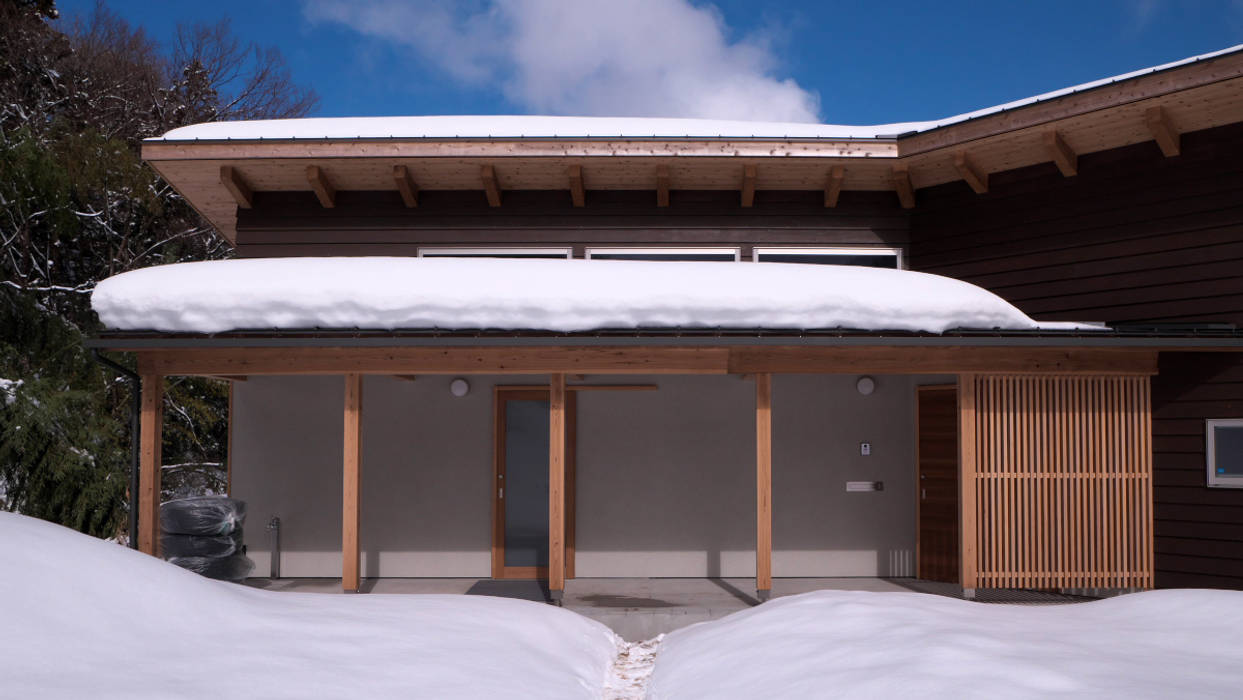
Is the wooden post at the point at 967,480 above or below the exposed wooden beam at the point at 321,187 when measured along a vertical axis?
below

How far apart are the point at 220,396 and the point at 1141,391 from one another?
1534 centimetres

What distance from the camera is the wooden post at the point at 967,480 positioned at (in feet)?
25.7

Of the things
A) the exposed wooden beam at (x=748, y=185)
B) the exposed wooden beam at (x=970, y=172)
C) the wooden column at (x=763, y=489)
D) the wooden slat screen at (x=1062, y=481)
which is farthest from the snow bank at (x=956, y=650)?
the exposed wooden beam at (x=748, y=185)

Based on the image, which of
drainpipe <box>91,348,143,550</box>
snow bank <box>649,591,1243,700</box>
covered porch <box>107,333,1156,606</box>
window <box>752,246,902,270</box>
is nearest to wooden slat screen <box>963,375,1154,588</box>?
covered porch <box>107,333,1156,606</box>

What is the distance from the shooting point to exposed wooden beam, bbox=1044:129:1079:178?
29.2ft

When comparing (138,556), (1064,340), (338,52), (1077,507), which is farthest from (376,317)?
(338,52)

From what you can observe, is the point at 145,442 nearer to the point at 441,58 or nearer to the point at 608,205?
the point at 608,205

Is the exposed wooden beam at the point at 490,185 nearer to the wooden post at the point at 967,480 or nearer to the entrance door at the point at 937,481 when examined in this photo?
the entrance door at the point at 937,481

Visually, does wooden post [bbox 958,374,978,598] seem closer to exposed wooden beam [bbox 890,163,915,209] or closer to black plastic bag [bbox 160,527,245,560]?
exposed wooden beam [bbox 890,163,915,209]

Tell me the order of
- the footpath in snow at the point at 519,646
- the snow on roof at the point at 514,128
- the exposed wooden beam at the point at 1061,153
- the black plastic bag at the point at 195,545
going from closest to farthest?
the footpath in snow at the point at 519,646
the black plastic bag at the point at 195,545
the exposed wooden beam at the point at 1061,153
the snow on roof at the point at 514,128

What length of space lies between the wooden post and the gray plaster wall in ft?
5.24

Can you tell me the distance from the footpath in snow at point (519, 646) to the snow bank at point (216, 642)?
0.01m

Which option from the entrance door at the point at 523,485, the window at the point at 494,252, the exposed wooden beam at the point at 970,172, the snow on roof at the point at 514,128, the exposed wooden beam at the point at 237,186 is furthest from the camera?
the snow on roof at the point at 514,128

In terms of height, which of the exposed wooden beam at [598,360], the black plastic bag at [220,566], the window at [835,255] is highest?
the window at [835,255]
